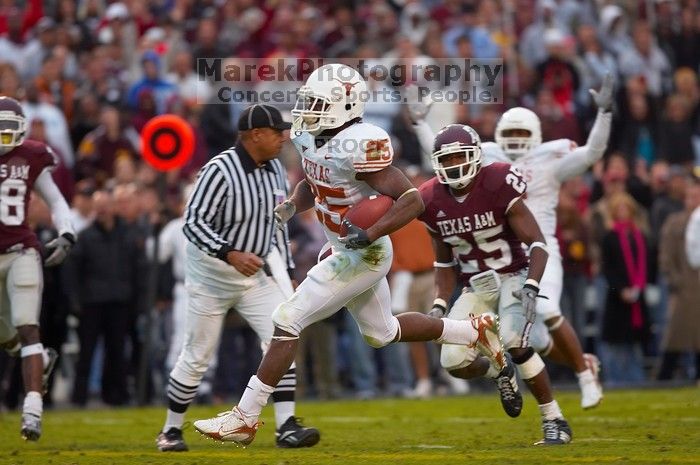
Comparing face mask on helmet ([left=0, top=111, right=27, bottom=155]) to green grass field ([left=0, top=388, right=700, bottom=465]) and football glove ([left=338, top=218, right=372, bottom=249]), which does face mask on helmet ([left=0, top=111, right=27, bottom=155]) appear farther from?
football glove ([left=338, top=218, right=372, bottom=249])

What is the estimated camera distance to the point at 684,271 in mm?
14016

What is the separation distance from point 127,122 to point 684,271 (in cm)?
563

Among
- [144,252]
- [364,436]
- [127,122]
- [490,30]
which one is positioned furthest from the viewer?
[490,30]

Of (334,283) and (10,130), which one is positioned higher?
(10,130)

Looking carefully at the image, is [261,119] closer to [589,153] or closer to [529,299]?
[529,299]

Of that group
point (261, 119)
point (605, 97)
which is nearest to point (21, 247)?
point (261, 119)

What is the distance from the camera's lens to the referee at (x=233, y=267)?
28.0 ft

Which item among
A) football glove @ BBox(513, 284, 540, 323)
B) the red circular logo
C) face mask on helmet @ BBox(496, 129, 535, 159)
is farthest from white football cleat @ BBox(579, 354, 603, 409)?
the red circular logo

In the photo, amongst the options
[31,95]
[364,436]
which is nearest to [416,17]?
[31,95]

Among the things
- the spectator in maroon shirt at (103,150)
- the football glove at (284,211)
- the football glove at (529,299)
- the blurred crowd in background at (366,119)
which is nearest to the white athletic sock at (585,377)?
the football glove at (529,299)

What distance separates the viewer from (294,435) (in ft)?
28.1

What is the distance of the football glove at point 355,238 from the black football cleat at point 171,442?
1815mm

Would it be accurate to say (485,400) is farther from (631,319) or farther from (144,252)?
(144,252)

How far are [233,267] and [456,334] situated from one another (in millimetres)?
1338
